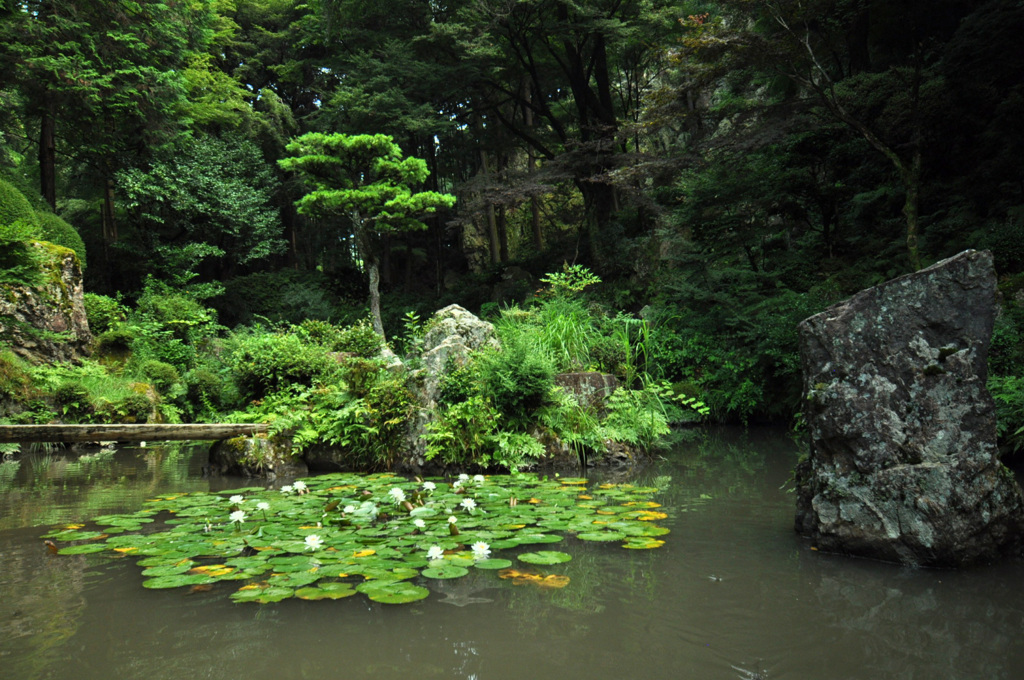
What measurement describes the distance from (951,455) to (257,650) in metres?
3.20

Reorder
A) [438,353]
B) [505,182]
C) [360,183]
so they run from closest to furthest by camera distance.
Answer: [438,353], [360,183], [505,182]

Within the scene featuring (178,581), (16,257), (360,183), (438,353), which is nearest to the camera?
(178,581)

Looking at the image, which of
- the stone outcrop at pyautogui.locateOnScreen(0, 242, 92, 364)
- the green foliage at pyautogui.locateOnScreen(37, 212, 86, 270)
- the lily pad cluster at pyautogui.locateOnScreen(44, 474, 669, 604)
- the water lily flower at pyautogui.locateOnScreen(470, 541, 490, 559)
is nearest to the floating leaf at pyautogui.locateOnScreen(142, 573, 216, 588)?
the lily pad cluster at pyautogui.locateOnScreen(44, 474, 669, 604)

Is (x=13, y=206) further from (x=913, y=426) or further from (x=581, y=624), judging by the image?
(x=913, y=426)

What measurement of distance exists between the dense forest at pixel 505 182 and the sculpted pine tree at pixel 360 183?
0.28ft

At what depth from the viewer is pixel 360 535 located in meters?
3.43

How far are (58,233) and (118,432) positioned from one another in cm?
894

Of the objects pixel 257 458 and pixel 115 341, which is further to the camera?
pixel 115 341

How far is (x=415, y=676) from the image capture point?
6.51ft

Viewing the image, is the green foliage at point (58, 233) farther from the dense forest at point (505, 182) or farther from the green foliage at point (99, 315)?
the green foliage at point (99, 315)

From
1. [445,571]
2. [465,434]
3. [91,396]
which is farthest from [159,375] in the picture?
[445,571]

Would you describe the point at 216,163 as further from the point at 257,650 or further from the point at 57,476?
the point at 257,650

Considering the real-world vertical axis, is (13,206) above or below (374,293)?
above

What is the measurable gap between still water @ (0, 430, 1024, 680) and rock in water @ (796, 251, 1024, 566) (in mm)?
191
